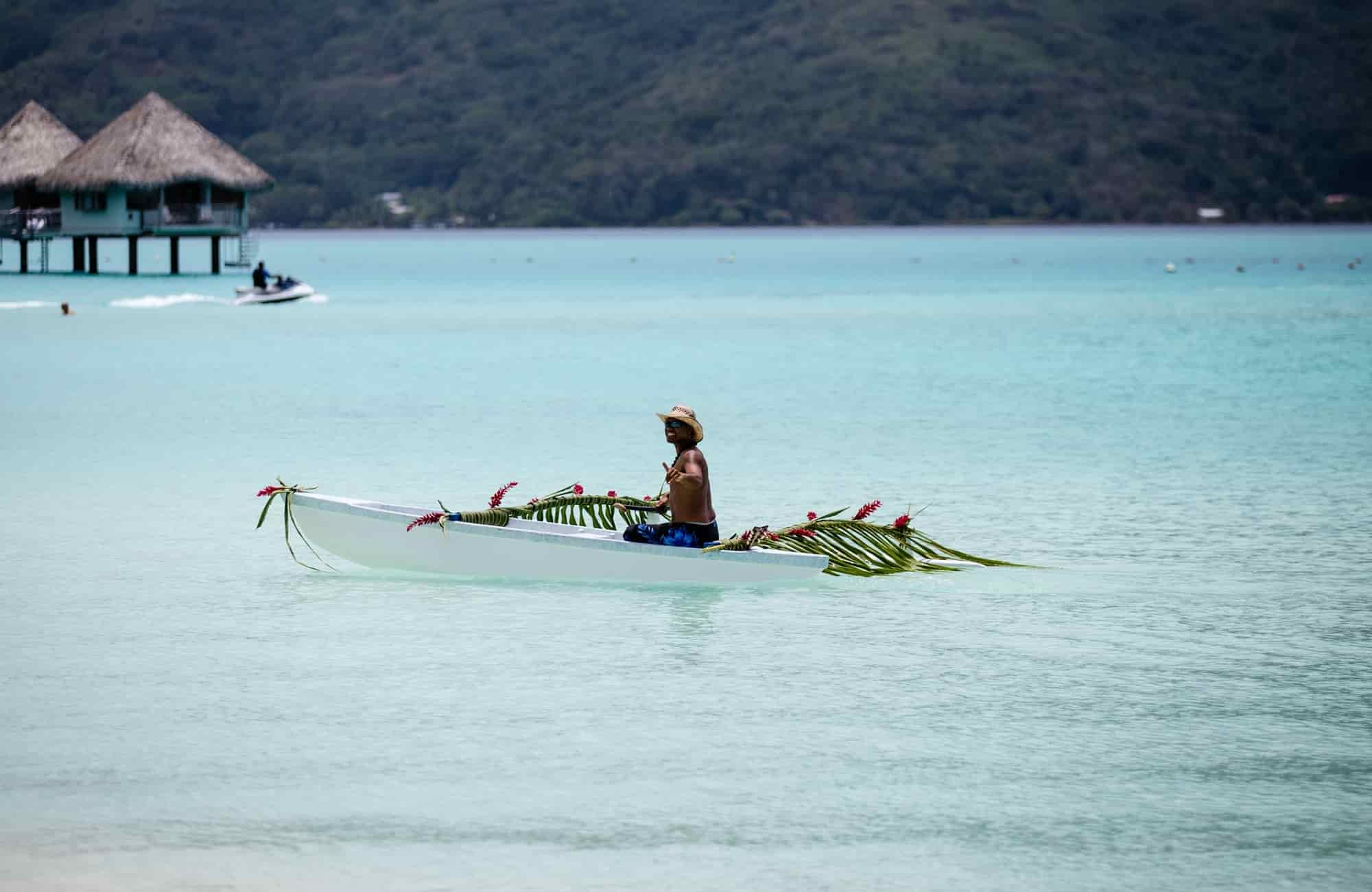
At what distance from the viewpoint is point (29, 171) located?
6662 centimetres

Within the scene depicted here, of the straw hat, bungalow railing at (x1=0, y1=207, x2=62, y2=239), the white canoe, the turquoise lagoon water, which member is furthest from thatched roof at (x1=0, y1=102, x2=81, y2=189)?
the straw hat

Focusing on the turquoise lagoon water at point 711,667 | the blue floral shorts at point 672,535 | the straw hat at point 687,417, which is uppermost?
the straw hat at point 687,417

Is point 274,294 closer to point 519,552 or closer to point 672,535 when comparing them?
point 519,552

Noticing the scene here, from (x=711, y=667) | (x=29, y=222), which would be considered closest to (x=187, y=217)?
(x=29, y=222)

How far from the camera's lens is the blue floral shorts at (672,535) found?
44.2ft

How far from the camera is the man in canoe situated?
521 inches

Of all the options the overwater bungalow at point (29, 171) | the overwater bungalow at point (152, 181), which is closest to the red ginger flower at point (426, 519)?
the overwater bungalow at point (152, 181)

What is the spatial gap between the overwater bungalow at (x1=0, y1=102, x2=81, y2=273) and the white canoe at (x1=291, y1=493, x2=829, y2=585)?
2205 inches

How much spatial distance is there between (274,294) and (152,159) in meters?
8.12

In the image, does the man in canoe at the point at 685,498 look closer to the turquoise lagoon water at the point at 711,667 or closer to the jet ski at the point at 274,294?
the turquoise lagoon water at the point at 711,667

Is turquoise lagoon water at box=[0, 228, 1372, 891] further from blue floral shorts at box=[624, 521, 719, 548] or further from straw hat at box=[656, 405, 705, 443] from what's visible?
straw hat at box=[656, 405, 705, 443]

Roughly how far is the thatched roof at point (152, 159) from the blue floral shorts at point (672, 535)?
5263cm

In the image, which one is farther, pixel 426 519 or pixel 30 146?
pixel 30 146

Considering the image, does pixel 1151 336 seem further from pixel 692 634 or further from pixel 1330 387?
pixel 692 634
